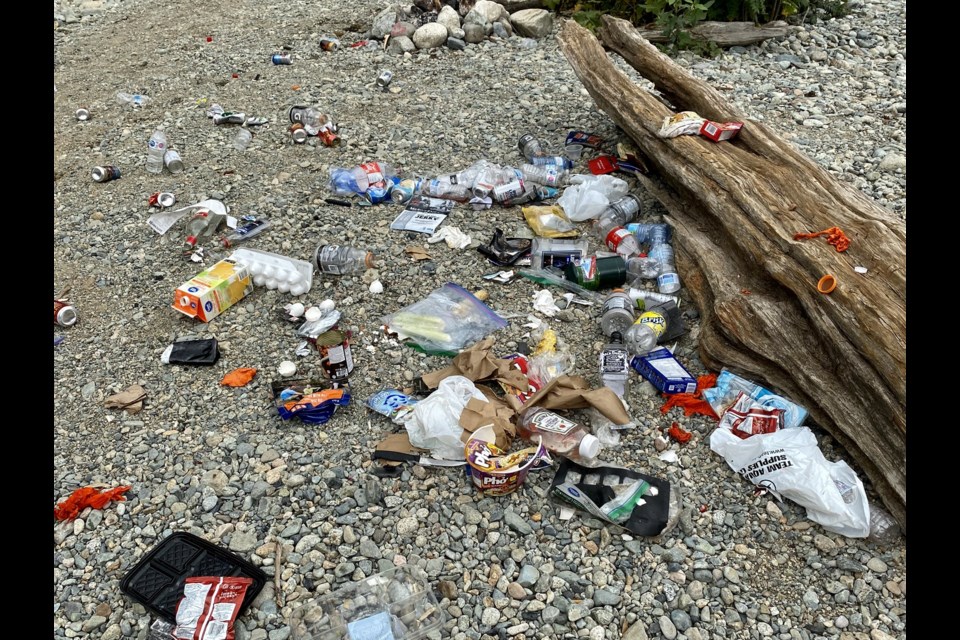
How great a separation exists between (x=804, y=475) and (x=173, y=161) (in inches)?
218

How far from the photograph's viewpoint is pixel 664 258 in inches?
185

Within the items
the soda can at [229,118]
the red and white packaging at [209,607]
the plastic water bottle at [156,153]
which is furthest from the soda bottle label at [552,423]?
the soda can at [229,118]

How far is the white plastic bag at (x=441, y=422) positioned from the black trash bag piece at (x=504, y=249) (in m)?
1.47

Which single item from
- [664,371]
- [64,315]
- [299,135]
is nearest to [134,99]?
[299,135]

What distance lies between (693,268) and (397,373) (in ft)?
6.63

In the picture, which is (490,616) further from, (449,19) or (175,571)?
(449,19)

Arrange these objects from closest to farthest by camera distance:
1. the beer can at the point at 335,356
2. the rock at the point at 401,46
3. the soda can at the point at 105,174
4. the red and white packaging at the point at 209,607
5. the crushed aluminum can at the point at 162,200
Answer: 1. the red and white packaging at the point at 209,607
2. the beer can at the point at 335,356
3. the crushed aluminum can at the point at 162,200
4. the soda can at the point at 105,174
5. the rock at the point at 401,46

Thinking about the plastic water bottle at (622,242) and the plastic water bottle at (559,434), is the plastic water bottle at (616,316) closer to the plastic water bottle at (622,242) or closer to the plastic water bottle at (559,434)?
the plastic water bottle at (622,242)

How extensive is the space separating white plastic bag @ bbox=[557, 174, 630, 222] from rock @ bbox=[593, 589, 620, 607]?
3.14 meters

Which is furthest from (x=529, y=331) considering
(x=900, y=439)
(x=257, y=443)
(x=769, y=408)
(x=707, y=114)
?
(x=707, y=114)

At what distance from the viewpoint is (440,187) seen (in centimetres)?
565

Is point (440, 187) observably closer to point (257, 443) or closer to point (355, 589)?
point (257, 443)

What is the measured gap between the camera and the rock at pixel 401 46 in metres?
8.38

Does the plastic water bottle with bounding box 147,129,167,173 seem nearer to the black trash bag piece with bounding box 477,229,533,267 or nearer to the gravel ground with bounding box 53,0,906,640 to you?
the gravel ground with bounding box 53,0,906,640
